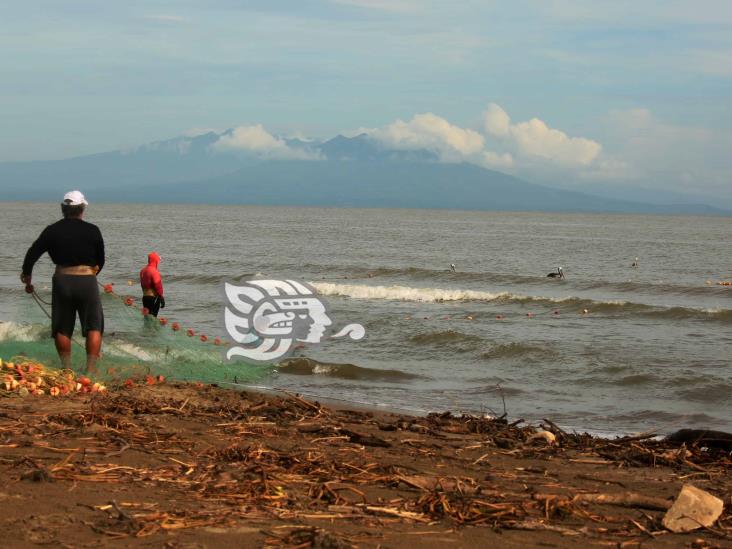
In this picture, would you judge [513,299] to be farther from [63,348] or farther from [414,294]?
[63,348]

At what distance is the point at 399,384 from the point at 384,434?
15.7 feet

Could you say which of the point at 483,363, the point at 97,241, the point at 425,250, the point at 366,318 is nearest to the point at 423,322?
the point at 366,318

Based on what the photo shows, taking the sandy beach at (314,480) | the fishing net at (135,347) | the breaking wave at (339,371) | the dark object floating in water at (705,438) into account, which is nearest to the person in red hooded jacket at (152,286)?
the fishing net at (135,347)

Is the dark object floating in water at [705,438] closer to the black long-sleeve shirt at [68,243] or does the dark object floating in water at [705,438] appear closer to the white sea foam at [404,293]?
the black long-sleeve shirt at [68,243]

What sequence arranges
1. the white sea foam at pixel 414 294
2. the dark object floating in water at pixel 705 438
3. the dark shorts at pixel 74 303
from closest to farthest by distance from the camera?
the dark object floating in water at pixel 705 438, the dark shorts at pixel 74 303, the white sea foam at pixel 414 294

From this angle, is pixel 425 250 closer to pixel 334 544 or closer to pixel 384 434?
pixel 384 434

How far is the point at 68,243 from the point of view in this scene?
8.54 m

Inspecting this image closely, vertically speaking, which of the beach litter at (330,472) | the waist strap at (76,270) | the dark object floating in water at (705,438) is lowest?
→ the dark object floating in water at (705,438)

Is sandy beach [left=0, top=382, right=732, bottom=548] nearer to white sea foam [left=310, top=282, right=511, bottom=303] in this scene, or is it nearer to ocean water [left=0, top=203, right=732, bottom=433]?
ocean water [left=0, top=203, right=732, bottom=433]

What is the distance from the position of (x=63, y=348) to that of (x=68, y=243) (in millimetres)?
1069

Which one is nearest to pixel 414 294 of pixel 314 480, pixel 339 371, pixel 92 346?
pixel 339 371

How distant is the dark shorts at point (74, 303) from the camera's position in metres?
8.63

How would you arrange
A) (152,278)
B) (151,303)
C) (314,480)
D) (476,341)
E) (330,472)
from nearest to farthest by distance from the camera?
(314,480), (330,472), (152,278), (151,303), (476,341)

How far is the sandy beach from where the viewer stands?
14.6 feet
